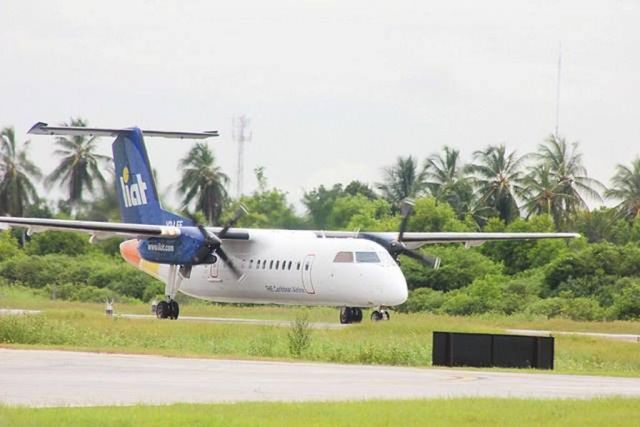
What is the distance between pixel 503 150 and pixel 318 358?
→ 60.6m

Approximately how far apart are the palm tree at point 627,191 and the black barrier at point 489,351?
59584mm

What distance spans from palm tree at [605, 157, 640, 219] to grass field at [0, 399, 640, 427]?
232 feet

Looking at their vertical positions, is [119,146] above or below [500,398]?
above

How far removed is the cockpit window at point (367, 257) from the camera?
47.2 metres

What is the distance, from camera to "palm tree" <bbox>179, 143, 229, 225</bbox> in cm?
9056

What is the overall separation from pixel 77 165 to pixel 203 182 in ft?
27.0

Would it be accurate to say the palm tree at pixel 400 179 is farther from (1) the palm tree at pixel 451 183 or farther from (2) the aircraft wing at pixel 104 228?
(2) the aircraft wing at pixel 104 228

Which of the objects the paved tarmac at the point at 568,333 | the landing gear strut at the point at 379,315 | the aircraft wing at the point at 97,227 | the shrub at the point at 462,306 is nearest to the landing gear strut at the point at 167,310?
the aircraft wing at the point at 97,227

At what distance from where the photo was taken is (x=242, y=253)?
51.9 metres

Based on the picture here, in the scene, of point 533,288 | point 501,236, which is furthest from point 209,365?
point 533,288

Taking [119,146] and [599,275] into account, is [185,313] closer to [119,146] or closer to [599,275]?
[119,146]

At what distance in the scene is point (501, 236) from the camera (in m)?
52.4

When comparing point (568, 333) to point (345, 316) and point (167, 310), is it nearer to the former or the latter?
point (345, 316)

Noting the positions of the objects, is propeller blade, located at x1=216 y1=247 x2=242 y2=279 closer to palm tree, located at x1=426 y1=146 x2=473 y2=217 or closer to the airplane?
the airplane
